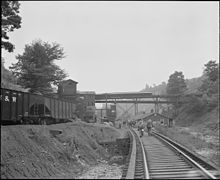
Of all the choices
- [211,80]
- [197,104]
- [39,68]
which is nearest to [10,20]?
[39,68]

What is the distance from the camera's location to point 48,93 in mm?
36188

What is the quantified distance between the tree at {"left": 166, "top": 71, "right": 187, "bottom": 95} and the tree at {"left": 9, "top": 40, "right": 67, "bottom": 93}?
57.7 meters

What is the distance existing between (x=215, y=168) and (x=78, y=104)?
136ft

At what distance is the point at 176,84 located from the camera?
90.9m

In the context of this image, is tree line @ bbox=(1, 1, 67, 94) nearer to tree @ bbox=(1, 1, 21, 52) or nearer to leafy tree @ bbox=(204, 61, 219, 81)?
tree @ bbox=(1, 1, 21, 52)

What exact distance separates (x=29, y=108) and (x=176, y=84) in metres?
74.5

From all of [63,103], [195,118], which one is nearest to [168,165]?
[63,103]

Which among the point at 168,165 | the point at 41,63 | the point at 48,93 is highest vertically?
the point at 41,63

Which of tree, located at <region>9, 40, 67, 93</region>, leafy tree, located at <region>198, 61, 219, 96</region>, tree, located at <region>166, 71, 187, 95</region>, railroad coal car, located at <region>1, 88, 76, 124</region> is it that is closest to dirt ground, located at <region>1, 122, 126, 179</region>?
railroad coal car, located at <region>1, 88, 76, 124</region>

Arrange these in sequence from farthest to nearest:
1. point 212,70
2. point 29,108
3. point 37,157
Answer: point 212,70 → point 29,108 → point 37,157

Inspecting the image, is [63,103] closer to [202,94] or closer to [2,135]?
[2,135]

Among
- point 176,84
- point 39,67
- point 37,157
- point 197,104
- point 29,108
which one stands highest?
point 176,84

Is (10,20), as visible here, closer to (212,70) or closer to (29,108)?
(29,108)

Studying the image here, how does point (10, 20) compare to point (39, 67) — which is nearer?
point (10, 20)
